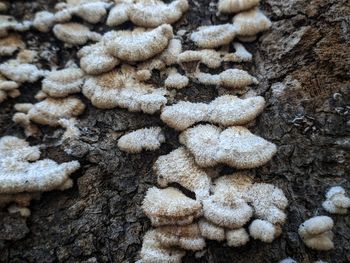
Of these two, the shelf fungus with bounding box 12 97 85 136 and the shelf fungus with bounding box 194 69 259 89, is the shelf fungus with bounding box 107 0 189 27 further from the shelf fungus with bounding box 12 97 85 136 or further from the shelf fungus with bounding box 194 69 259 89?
the shelf fungus with bounding box 12 97 85 136

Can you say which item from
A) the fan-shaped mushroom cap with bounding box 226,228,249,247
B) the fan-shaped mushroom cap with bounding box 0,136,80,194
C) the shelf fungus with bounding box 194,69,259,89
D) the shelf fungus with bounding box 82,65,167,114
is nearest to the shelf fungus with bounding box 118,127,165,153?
the shelf fungus with bounding box 82,65,167,114

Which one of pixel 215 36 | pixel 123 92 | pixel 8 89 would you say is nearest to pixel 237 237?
pixel 123 92

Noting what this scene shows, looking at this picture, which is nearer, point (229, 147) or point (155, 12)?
point (229, 147)

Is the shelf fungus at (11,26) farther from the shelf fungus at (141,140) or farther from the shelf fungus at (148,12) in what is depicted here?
the shelf fungus at (141,140)

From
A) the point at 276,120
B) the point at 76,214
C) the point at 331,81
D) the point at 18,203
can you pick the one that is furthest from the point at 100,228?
the point at 331,81

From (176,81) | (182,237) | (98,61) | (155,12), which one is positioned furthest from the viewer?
(155,12)

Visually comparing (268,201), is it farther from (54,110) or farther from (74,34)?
(74,34)
